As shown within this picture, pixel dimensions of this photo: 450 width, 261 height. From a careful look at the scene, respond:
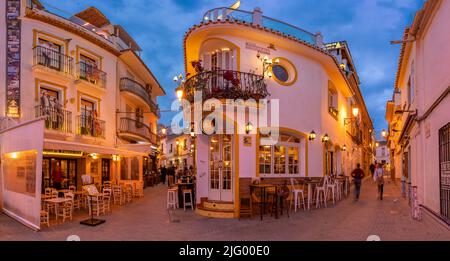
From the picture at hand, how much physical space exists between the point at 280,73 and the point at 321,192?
534 cm

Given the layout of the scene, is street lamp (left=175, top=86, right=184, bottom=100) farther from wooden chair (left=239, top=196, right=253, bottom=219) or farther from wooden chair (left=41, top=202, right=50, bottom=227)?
wooden chair (left=41, top=202, right=50, bottom=227)

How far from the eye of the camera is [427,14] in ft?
31.8

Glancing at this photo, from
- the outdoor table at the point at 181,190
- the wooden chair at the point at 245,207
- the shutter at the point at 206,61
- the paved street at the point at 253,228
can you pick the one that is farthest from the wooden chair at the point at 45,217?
the shutter at the point at 206,61

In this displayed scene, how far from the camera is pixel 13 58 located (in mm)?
15133

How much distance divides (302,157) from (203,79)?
17.5 feet

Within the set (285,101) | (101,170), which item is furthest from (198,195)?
(101,170)

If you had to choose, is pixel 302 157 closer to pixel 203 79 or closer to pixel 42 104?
pixel 203 79

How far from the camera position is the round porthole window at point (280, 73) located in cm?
1344

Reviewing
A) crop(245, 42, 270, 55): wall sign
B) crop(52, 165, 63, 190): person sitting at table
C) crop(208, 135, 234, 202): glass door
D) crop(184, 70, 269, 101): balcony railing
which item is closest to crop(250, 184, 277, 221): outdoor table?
crop(208, 135, 234, 202): glass door

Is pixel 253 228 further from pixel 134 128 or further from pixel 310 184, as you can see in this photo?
pixel 134 128

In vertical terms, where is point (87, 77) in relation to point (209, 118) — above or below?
above

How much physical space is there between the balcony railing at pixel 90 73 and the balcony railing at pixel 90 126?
83.7 inches

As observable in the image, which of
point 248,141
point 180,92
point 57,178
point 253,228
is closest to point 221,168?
point 248,141

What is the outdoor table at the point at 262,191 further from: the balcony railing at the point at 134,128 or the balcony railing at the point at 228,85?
the balcony railing at the point at 134,128
